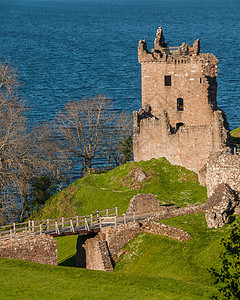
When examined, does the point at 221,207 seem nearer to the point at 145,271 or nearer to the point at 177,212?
the point at 177,212

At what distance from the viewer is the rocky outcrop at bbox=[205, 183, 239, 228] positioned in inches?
1858

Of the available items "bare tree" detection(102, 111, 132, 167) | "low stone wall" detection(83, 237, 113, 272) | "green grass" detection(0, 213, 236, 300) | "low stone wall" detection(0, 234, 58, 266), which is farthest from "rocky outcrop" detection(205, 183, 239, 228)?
"bare tree" detection(102, 111, 132, 167)

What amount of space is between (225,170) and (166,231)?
6683mm

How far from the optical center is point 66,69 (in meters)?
190

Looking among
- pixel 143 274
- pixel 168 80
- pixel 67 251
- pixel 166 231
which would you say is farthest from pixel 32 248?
pixel 168 80

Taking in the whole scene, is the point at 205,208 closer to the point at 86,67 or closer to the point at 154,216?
the point at 154,216

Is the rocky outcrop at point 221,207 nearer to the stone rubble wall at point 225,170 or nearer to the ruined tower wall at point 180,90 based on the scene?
the stone rubble wall at point 225,170

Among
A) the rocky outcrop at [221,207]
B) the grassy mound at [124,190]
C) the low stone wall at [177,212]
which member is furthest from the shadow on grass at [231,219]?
the grassy mound at [124,190]

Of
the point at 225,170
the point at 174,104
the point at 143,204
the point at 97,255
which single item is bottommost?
the point at 97,255

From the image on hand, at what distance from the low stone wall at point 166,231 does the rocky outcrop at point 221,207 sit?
1894 millimetres

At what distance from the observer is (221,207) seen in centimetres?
4781

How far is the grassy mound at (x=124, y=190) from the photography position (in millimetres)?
62375

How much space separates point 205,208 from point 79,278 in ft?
44.4

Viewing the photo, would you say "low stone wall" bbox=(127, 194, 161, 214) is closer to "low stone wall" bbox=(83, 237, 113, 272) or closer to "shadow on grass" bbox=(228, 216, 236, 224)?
"low stone wall" bbox=(83, 237, 113, 272)
